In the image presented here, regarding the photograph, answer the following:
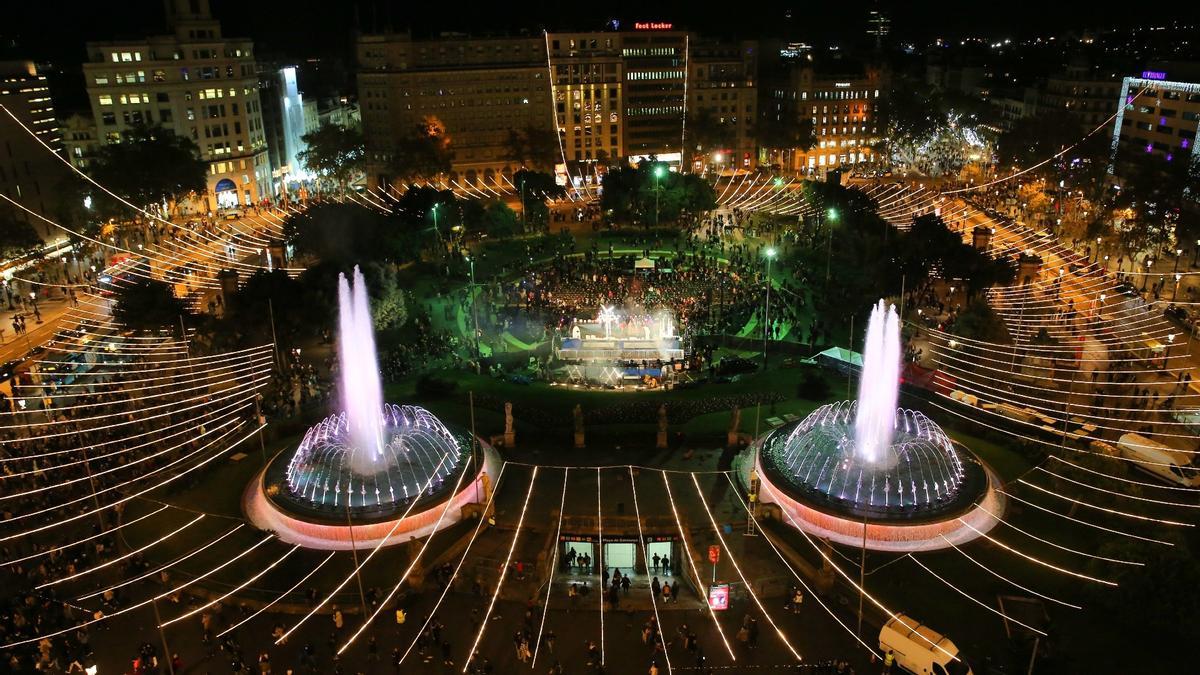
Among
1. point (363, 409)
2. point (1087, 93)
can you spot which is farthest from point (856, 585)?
point (1087, 93)

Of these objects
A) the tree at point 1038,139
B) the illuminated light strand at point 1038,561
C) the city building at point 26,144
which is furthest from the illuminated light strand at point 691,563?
the tree at point 1038,139

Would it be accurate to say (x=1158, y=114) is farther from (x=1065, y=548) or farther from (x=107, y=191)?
(x=107, y=191)

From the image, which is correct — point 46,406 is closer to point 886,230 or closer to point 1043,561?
point 1043,561

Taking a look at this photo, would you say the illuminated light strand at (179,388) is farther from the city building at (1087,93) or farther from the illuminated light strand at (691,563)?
the city building at (1087,93)

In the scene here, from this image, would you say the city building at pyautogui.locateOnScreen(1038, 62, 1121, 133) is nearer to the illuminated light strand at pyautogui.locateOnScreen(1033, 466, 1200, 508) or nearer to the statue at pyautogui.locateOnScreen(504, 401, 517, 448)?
the illuminated light strand at pyautogui.locateOnScreen(1033, 466, 1200, 508)

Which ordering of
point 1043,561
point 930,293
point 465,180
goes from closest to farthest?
point 1043,561 < point 930,293 < point 465,180

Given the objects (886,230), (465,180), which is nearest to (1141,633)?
(886,230)

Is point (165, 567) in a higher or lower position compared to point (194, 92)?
lower
